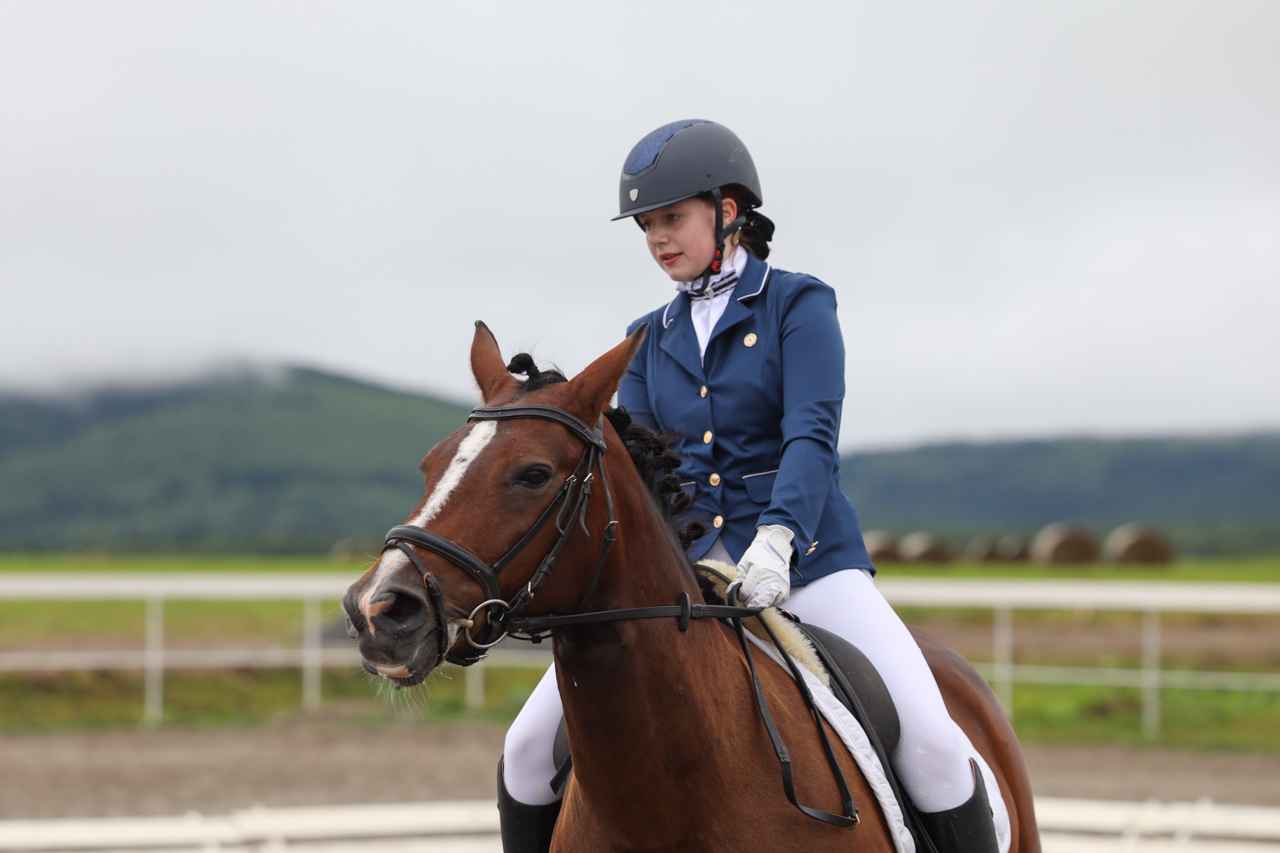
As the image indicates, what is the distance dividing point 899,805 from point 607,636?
0.95 meters

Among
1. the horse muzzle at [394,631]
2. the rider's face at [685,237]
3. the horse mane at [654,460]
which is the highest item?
the rider's face at [685,237]

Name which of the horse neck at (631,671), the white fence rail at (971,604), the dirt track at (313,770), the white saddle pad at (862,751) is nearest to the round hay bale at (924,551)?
the white fence rail at (971,604)

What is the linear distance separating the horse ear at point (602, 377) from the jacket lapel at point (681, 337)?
62 centimetres

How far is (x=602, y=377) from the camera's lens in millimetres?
2061

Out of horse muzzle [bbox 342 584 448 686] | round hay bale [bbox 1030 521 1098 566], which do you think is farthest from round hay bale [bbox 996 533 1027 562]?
horse muzzle [bbox 342 584 448 686]

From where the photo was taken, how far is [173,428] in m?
87.6

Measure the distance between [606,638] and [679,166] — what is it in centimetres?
123

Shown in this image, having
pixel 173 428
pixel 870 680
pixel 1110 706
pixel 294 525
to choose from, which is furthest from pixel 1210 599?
pixel 173 428

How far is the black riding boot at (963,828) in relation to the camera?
2605 millimetres

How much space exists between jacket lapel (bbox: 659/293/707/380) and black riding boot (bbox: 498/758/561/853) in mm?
1134

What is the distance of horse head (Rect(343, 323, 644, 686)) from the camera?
1740 mm

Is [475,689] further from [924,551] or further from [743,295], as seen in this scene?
[924,551]

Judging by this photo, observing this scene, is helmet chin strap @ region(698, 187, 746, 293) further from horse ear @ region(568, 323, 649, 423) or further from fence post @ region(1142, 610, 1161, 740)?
fence post @ region(1142, 610, 1161, 740)

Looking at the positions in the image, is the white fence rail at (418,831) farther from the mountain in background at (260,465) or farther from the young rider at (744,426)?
the mountain in background at (260,465)
